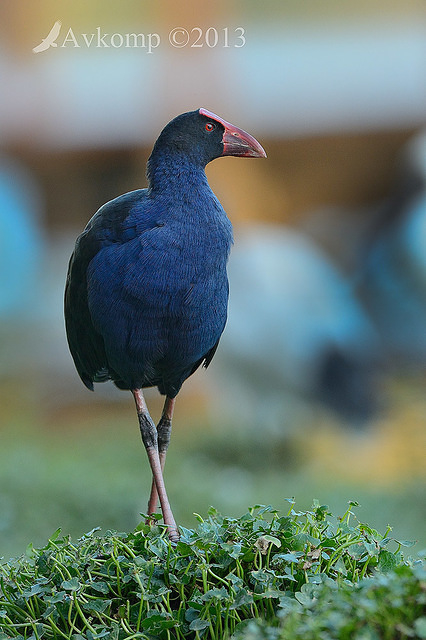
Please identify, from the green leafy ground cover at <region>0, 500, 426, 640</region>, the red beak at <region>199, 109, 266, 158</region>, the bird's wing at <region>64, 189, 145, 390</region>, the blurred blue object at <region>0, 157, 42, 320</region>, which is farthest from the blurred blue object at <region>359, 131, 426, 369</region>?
the green leafy ground cover at <region>0, 500, 426, 640</region>

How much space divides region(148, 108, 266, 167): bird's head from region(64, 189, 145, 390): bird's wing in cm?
13

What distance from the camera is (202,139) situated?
1855 millimetres

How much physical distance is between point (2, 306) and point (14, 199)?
0.60m

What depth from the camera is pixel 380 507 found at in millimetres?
3791

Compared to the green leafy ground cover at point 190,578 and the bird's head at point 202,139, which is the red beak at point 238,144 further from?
the green leafy ground cover at point 190,578

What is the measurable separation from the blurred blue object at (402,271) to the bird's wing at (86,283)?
2724mm

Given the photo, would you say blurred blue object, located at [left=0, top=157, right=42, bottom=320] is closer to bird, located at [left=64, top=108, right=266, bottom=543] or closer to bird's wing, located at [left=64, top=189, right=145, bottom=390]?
bird's wing, located at [left=64, top=189, right=145, bottom=390]

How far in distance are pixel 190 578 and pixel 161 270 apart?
2.02 ft

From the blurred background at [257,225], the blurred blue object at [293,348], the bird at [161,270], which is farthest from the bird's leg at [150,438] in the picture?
the blurred blue object at [293,348]

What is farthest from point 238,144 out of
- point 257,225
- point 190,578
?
point 257,225

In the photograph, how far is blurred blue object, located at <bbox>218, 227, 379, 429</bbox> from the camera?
14.3ft

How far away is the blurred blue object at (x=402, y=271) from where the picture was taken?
4.38 meters

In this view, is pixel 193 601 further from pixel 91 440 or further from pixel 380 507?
pixel 91 440

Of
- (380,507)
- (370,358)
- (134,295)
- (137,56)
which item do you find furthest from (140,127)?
(134,295)
